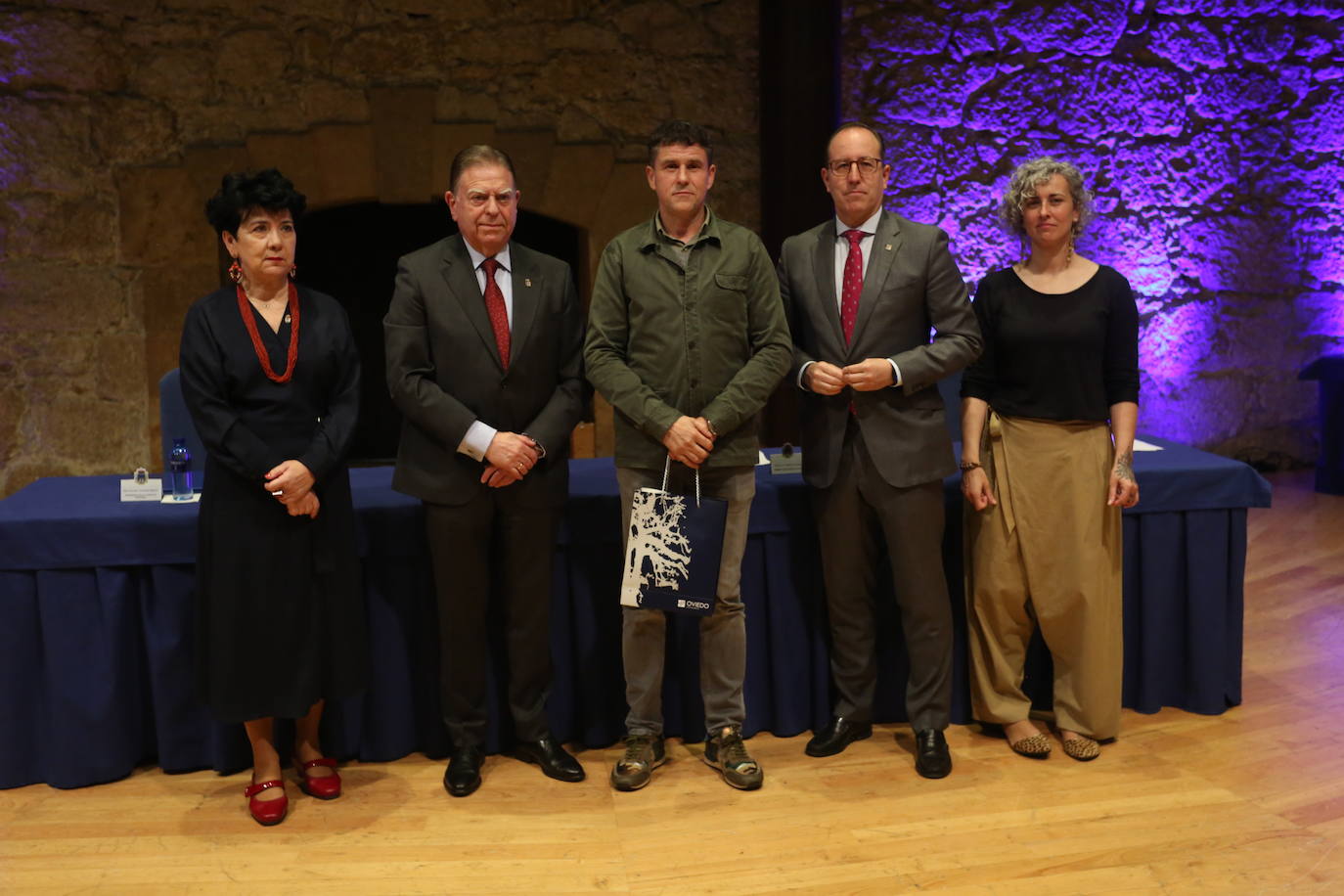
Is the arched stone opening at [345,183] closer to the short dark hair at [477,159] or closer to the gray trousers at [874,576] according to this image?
the short dark hair at [477,159]

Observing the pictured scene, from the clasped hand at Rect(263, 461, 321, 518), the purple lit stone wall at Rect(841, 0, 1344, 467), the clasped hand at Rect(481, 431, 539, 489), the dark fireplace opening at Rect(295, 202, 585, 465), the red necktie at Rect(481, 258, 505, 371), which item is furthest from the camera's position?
the purple lit stone wall at Rect(841, 0, 1344, 467)

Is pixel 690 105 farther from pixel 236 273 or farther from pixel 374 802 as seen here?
pixel 374 802

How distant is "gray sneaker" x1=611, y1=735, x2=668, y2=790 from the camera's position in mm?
2928

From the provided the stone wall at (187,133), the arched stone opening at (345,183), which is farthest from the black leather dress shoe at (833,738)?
the stone wall at (187,133)

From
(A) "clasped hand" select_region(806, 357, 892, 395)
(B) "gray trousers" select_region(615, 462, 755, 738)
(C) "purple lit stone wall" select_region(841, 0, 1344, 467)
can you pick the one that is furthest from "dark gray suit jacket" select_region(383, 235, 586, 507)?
(C) "purple lit stone wall" select_region(841, 0, 1344, 467)

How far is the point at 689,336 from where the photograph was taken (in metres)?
A: 2.81

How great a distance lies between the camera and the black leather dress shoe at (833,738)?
3.13 m

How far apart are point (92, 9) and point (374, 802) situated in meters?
3.77

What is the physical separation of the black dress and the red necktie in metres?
0.35

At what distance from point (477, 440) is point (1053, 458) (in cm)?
147

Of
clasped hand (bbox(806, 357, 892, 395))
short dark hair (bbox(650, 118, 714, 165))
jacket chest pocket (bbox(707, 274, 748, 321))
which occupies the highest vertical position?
short dark hair (bbox(650, 118, 714, 165))

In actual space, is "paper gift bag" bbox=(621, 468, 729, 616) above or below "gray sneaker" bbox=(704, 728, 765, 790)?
above

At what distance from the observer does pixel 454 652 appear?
296 cm

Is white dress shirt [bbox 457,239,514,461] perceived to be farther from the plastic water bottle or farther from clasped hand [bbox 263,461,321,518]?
the plastic water bottle
